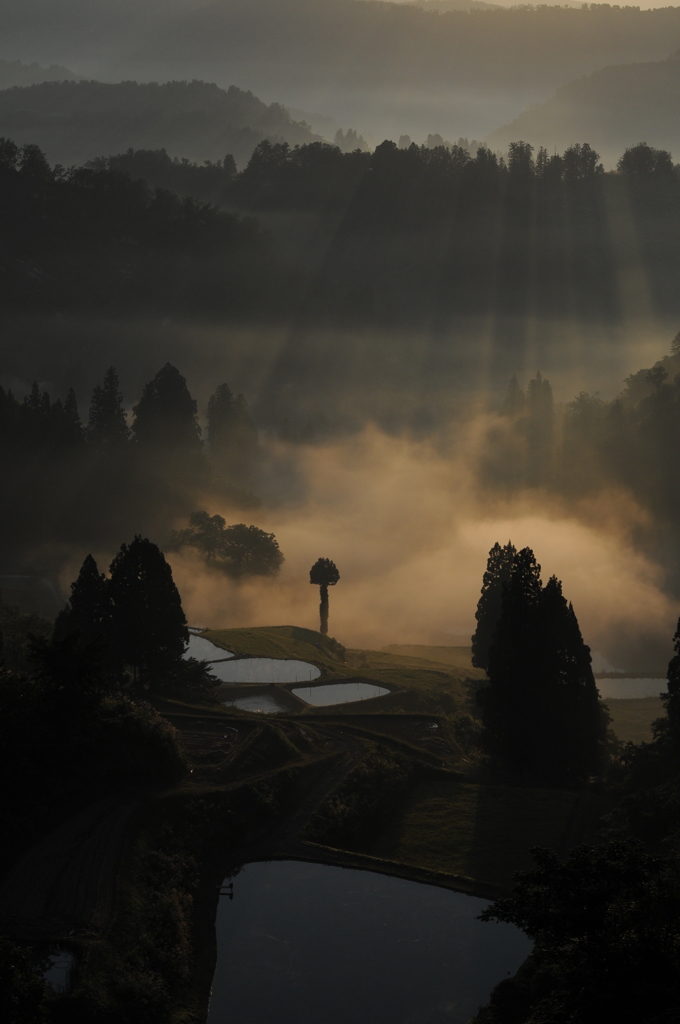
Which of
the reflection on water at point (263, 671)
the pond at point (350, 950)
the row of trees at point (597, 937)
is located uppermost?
the reflection on water at point (263, 671)

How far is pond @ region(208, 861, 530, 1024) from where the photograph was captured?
5194 centimetres

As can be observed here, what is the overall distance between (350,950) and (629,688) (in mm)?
90036

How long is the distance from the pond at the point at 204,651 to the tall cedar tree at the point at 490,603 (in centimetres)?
2967

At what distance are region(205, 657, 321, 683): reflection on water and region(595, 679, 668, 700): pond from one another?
4096 centimetres

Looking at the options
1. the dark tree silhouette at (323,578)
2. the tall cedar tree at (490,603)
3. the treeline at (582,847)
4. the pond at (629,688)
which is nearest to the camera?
the treeline at (582,847)

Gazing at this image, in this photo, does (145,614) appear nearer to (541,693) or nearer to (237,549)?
(541,693)

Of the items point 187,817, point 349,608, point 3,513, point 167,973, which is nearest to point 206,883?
point 187,817

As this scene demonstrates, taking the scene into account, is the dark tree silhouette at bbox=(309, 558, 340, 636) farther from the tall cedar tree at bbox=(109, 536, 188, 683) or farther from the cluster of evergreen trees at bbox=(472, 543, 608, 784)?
the cluster of evergreen trees at bbox=(472, 543, 608, 784)

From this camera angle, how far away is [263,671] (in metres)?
115

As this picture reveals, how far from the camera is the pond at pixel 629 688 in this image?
5221 inches

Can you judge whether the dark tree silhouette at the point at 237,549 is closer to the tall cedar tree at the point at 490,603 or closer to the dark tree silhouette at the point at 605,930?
the tall cedar tree at the point at 490,603

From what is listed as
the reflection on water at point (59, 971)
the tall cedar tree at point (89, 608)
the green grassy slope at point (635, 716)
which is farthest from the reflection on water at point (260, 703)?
the reflection on water at point (59, 971)

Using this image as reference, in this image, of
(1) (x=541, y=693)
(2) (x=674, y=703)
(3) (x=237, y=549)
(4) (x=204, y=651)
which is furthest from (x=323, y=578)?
(2) (x=674, y=703)

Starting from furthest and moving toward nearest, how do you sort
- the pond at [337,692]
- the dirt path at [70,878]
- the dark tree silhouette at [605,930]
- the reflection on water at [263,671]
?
the reflection on water at [263,671] → the pond at [337,692] → the dirt path at [70,878] → the dark tree silhouette at [605,930]
